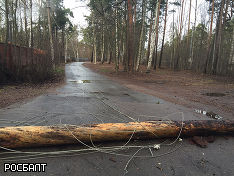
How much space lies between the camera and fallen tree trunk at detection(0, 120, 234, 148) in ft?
7.25

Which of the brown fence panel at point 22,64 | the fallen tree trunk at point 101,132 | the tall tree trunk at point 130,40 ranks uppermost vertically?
the tall tree trunk at point 130,40

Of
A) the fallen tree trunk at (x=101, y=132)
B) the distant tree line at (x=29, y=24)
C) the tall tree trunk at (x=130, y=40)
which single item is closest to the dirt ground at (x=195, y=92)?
the tall tree trunk at (x=130, y=40)

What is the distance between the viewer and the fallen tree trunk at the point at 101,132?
7.25ft

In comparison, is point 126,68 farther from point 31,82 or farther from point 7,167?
point 7,167

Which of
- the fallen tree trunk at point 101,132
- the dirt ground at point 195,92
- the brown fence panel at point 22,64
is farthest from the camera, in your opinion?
the brown fence panel at point 22,64

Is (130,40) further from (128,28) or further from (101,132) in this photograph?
(101,132)

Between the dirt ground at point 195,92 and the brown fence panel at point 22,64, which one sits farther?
the brown fence panel at point 22,64

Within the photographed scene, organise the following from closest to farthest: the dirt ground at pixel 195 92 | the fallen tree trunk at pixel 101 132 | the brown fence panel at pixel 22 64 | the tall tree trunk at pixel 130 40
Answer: the fallen tree trunk at pixel 101 132 < the dirt ground at pixel 195 92 < the brown fence panel at pixel 22 64 < the tall tree trunk at pixel 130 40

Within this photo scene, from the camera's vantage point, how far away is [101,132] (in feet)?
8.14

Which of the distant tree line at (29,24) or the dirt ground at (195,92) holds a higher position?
the distant tree line at (29,24)

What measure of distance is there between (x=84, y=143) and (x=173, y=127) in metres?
1.62

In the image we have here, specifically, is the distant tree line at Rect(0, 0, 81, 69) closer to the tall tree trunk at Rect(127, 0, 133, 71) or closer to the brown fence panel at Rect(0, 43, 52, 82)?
the brown fence panel at Rect(0, 43, 52, 82)

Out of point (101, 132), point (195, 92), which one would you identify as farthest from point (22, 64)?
point (195, 92)

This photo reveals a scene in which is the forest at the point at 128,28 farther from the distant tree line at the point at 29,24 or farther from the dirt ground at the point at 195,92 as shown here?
the dirt ground at the point at 195,92
